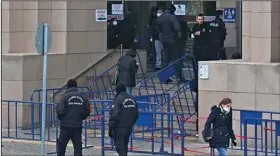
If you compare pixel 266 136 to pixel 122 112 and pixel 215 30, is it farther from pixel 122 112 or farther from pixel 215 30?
pixel 215 30

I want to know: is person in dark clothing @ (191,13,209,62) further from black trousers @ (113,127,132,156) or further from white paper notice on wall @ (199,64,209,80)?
black trousers @ (113,127,132,156)

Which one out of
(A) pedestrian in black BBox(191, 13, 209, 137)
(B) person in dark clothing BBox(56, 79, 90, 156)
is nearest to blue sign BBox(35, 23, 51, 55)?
(B) person in dark clothing BBox(56, 79, 90, 156)

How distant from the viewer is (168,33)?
22.7 metres

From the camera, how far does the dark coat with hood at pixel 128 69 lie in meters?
20.8

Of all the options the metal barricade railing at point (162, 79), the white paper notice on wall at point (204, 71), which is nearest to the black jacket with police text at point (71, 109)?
the white paper notice on wall at point (204, 71)

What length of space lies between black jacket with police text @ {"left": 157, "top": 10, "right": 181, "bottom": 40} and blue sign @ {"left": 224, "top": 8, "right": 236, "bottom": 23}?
10.2 feet

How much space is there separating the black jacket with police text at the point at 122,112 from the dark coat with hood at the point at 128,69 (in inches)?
182

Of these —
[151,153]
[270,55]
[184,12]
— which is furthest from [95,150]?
[184,12]

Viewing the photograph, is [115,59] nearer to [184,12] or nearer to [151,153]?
[184,12]

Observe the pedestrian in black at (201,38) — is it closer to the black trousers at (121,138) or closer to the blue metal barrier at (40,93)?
the blue metal barrier at (40,93)

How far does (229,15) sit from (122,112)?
1012 centimetres

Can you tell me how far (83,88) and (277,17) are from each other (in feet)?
21.0

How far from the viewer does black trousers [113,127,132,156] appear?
16172 millimetres

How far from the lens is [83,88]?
22703 millimetres
